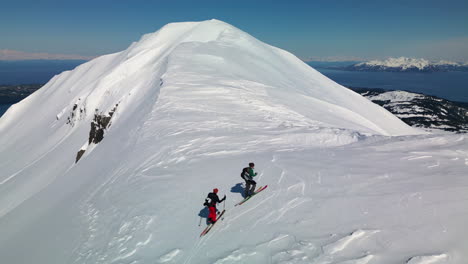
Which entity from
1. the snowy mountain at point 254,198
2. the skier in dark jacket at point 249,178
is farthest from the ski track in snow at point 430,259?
the skier in dark jacket at point 249,178

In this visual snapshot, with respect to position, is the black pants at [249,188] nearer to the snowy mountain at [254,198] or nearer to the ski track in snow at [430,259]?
the snowy mountain at [254,198]

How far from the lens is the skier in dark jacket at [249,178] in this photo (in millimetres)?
8398

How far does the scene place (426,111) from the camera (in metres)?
136

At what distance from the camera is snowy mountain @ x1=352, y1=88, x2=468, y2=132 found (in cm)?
12062

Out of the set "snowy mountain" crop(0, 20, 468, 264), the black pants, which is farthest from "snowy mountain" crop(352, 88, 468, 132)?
the black pants

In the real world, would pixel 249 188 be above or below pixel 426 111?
above

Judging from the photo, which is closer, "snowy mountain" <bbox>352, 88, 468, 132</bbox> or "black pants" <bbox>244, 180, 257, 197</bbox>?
"black pants" <bbox>244, 180, 257, 197</bbox>

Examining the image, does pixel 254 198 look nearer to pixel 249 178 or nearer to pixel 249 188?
pixel 249 188

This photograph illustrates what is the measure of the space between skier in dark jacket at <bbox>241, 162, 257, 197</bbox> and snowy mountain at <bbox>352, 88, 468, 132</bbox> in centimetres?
13420

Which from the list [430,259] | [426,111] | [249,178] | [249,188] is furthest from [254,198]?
[426,111]

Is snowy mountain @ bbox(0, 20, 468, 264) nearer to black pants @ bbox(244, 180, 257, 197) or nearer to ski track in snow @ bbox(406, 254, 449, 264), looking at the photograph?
ski track in snow @ bbox(406, 254, 449, 264)

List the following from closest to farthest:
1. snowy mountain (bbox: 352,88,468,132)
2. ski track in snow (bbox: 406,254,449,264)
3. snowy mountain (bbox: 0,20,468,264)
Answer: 1. ski track in snow (bbox: 406,254,449,264)
2. snowy mountain (bbox: 0,20,468,264)
3. snowy mountain (bbox: 352,88,468,132)

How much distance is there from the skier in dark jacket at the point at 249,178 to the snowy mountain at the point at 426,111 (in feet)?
440

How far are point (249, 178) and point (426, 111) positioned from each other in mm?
161028
